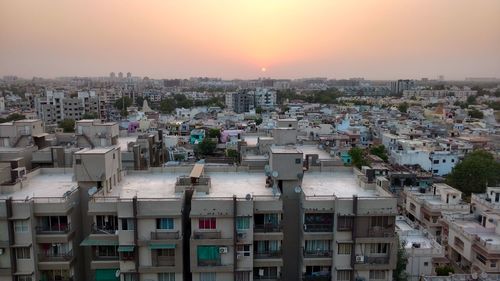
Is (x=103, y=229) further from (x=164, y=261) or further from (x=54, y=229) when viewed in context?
(x=164, y=261)

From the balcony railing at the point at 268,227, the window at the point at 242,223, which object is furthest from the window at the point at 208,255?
the balcony railing at the point at 268,227

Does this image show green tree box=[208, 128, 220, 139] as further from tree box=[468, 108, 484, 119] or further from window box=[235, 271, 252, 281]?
tree box=[468, 108, 484, 119]

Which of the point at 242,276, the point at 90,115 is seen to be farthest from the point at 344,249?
the point at 90,115

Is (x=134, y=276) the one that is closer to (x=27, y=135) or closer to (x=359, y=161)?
(x=27, y=135)

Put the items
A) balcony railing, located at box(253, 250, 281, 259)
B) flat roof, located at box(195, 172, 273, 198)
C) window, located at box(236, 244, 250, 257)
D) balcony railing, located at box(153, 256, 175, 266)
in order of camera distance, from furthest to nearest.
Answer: flat roof, located at box(195, 172, 273, 198)
balcony railing, located at box(253, 250, 281, 259)
window, located at box(236, 244, 250, 257)
balcony railing, located at box(153, 256, 175, 266)

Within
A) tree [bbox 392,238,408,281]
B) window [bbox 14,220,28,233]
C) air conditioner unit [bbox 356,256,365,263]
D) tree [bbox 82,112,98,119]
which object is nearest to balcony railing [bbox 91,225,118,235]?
window [bbox 14,220,28,233]
